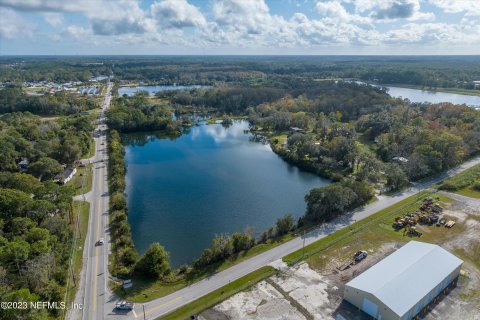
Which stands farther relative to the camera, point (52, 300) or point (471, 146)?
point (471, 146)

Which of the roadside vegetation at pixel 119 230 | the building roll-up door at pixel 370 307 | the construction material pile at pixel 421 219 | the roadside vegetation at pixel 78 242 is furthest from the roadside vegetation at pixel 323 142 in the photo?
the building roll-up door at pixel 370 307

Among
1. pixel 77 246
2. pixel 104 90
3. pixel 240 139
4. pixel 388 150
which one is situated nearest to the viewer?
pixel 77 246

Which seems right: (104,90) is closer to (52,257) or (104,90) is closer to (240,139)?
(240,139)

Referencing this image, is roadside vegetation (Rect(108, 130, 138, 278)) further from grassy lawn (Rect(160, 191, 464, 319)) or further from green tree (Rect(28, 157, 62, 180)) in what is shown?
green tree (Rect(28, 157, 62, 180))

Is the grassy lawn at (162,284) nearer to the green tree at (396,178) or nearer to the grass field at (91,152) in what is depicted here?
the green tree at (396,178)

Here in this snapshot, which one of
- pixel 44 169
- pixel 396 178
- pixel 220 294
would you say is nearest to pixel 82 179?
pixel 44 169

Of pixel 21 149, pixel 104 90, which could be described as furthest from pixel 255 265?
pixel 104 90

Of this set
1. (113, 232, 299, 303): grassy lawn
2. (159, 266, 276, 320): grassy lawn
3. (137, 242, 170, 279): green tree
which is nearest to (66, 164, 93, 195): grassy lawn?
(137, 242, 170, 279): green tree
